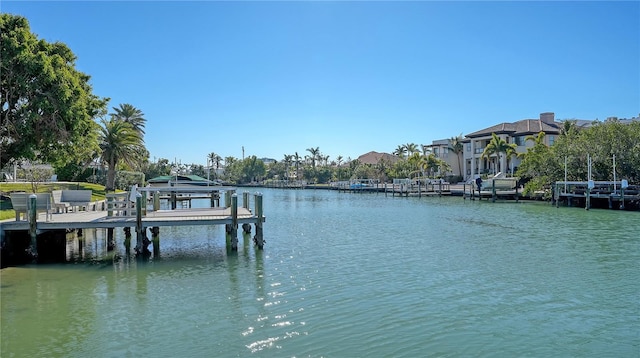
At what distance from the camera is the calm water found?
9.64m

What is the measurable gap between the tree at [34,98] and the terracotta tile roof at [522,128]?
221 ft

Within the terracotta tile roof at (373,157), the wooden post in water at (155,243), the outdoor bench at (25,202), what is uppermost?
the terracotta tile roof at (373,157)

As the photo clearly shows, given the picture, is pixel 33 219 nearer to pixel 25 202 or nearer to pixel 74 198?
pixel 25 202

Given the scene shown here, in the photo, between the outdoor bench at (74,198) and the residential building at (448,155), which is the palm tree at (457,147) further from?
the outdoor bench at (74,198)

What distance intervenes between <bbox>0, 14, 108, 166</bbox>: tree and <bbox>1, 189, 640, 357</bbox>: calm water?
4930mm

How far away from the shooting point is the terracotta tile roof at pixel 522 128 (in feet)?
244

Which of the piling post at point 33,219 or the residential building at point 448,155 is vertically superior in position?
the residential building at point 448,155

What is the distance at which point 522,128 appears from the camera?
7788cm

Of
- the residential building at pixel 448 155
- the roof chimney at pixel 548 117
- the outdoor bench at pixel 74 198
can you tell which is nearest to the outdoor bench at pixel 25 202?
the outdoor bench at pixel 74 198

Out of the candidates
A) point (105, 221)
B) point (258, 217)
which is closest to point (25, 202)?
point (105, 221)

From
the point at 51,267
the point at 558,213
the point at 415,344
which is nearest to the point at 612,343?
the point at 415,344

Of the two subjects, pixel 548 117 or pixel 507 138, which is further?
pixel 548 117

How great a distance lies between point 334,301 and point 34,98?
1604 cm

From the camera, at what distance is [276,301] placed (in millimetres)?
12719
